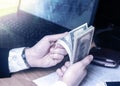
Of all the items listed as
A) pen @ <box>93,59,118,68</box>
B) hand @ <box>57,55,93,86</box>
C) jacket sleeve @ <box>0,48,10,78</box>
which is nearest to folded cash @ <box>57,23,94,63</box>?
hand @ <box>57,55,93,86</box>

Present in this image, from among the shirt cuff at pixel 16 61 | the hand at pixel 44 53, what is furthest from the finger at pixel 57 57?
the shirt cuff at pixel 16 61

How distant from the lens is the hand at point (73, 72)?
811 mm

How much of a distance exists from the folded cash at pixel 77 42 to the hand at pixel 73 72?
2 cm

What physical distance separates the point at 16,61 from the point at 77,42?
296 mm

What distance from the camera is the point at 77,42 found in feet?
2.62

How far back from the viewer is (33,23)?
1.23 m

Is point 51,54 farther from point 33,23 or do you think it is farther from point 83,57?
point 33,23

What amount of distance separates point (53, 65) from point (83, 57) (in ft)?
0.43

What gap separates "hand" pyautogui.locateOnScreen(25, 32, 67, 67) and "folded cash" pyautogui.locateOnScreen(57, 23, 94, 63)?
8cm

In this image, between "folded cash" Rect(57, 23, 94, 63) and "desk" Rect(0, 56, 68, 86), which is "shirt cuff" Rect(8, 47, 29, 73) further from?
"folded cash" Rect(57, 23, 94, 63)

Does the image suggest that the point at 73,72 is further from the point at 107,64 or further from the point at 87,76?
the point at 107,64

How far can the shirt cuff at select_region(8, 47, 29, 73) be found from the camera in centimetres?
94

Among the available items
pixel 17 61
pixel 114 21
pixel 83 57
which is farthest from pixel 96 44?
pixel 17 61

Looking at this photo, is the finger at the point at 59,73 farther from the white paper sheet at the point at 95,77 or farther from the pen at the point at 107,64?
the pen at the point at 107,64
